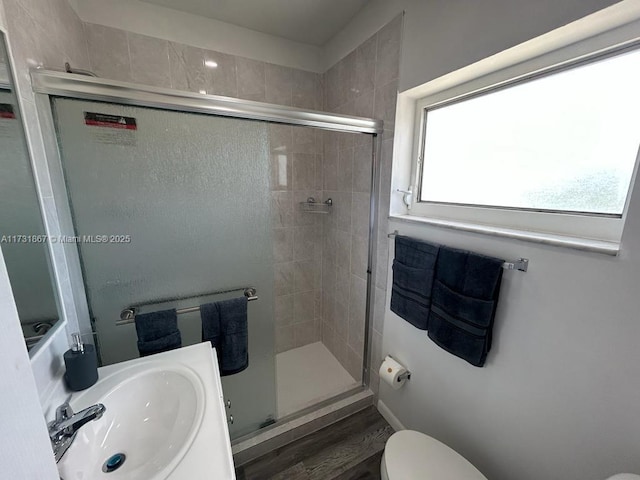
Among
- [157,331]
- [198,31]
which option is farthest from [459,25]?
[157,331]

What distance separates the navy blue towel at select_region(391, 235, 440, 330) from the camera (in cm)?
119

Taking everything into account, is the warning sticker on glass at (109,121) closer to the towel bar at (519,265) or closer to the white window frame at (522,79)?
the white window frame at (522,79)

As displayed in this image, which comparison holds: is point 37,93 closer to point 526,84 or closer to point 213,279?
point 213,279

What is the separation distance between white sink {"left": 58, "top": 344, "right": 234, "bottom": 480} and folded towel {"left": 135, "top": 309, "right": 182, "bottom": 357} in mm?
187

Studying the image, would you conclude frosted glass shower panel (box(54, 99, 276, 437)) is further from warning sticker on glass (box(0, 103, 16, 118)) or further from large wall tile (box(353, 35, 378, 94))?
large wall tile (box(353, 35, 378, 94))

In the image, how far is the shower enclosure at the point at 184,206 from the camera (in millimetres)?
990

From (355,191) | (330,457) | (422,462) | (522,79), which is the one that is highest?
(522,79)

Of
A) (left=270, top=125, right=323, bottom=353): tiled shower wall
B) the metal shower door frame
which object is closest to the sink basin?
the metal shower door frame

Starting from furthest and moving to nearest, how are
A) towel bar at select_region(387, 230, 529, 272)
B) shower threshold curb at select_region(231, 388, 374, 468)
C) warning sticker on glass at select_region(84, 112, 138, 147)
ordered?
shower threshold curb at select_region(231, 388, 374, 468)
warning sticker on glass at select_region(84, 112, 138, 147)
towel bar at select_region(387, 230, 529, 272)

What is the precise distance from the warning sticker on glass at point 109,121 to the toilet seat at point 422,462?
168 cm

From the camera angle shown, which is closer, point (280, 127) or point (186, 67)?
point (186, 67)

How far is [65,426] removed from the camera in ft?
2.07

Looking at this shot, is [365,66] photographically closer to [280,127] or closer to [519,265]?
[280,127]

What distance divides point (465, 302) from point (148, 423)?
47.4 inches
